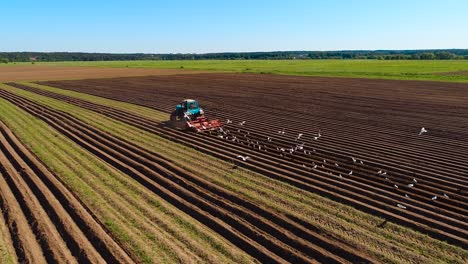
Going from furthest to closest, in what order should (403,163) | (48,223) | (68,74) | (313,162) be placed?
1. (68,74)
2. (313,162)
3. (403,163)
4. (48,223)

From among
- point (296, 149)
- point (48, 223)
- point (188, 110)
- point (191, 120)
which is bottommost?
point (296, 149)

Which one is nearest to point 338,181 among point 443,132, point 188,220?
point 188,220

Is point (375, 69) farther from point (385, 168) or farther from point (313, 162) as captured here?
point (385, 168)

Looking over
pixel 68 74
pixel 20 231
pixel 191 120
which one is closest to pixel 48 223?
pixel 20 231

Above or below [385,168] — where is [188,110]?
above

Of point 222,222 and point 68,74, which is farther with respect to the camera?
point 68,74

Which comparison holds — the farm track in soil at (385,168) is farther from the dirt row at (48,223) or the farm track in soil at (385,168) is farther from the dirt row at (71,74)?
the dirt row at (71,74)
